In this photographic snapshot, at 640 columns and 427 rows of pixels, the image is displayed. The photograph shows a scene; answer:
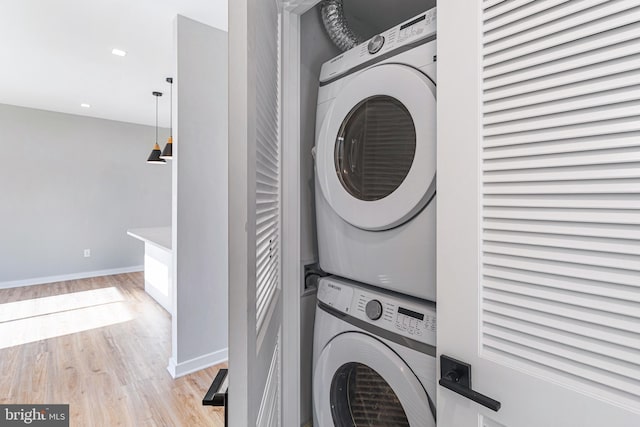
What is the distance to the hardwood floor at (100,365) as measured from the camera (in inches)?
76.2

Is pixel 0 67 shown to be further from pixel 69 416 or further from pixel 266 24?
pixel 266 24

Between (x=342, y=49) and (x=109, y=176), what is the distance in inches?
207

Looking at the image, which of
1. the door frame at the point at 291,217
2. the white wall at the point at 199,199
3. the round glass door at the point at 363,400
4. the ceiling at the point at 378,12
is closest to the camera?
the round glass door at the point at 363,400

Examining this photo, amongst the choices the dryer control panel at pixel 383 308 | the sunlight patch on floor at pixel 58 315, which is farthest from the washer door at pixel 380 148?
the sunlight patch on floor at pixel 58 315

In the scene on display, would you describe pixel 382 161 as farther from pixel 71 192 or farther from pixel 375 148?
pixel 71 192

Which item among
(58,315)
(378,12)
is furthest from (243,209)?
(58,315)

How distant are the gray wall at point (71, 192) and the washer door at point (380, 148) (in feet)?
17.7

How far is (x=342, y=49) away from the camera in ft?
4.75

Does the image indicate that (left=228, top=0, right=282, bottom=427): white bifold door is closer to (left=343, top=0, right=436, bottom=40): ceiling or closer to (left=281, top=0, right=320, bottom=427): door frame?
(left=281, top=0, right=320, bottom=427): door frame

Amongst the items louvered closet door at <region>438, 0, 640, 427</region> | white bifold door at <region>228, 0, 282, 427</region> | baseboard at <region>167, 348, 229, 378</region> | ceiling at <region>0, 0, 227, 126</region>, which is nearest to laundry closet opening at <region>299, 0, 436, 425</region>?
louvered closet door at <region>438, 0, 640, 427</region>

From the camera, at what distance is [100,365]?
8.02 feet

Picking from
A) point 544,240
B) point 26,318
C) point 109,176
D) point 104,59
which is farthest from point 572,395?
point 109,176

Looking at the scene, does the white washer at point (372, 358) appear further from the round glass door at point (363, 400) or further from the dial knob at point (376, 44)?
the dial knob at point (376, 44)

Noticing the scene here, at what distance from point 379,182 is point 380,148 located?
4.7 inches
